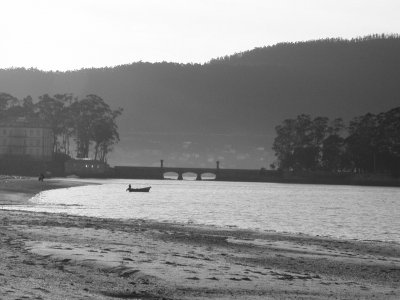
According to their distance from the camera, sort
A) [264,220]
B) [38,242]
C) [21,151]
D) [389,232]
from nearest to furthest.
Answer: [38,242]
[389,232]
[264,220]
[21,151]

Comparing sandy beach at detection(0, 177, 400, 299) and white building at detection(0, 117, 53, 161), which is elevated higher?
white building at detection(0, 117, 53, 161)

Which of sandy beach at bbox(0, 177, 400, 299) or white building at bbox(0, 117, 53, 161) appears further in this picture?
white building at bbox(0, 117, 53, 161)

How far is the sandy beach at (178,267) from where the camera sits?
1758 centimetres

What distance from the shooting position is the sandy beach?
17578mm

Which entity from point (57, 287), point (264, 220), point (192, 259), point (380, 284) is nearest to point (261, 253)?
point (192, 259)

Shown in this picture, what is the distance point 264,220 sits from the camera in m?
58.6

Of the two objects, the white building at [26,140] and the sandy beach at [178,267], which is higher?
the white building at [26,140]

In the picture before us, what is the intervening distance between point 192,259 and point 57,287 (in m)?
7.55

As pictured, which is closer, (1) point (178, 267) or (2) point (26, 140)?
(1) point (178, 267)

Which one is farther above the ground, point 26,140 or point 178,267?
point 26,140

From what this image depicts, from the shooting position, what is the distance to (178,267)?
71.1ft

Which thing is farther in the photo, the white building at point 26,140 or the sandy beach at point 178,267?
the white building at point 26,140

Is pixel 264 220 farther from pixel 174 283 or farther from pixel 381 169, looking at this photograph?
pixel 381 169

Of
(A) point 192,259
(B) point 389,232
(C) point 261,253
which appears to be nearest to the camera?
(A) point 192,259
